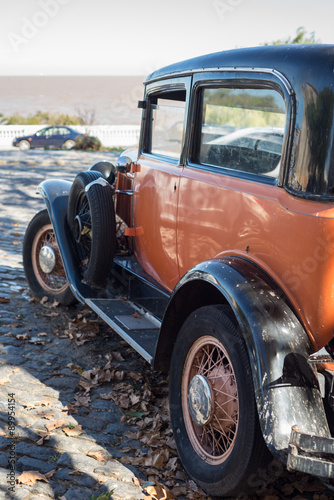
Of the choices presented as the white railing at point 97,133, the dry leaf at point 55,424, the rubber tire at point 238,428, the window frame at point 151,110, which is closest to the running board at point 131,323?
the rubber tire at point 238,428

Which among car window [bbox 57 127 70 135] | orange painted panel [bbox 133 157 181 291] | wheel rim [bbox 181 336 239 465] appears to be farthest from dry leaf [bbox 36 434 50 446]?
car window [bbox 57 127 70 135]

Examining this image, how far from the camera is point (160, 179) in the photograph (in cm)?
368

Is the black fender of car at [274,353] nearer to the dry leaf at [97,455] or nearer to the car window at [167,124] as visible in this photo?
the dry leaf at [97,455]

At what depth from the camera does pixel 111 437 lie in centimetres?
316

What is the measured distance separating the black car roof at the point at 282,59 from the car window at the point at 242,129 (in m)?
0.14

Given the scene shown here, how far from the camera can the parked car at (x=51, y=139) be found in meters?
26.6

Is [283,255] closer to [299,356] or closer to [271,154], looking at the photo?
[299,356]

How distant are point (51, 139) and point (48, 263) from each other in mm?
23085

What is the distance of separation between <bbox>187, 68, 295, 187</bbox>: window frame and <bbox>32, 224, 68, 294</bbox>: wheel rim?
2.09m

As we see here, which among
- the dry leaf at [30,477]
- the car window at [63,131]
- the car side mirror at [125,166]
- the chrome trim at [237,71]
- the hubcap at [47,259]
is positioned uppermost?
the chrome trim at [237,71]

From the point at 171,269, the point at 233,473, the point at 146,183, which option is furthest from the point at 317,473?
the point at 146,183

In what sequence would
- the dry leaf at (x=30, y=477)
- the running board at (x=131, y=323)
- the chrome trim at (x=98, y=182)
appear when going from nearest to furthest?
the dry leaf at (x=30, y=477) → the running board at (x=131, y=323) → the chrome trim at (x=98, y=182)

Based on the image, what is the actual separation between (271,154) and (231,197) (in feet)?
1.04

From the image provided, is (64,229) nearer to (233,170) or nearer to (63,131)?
(233,170)
